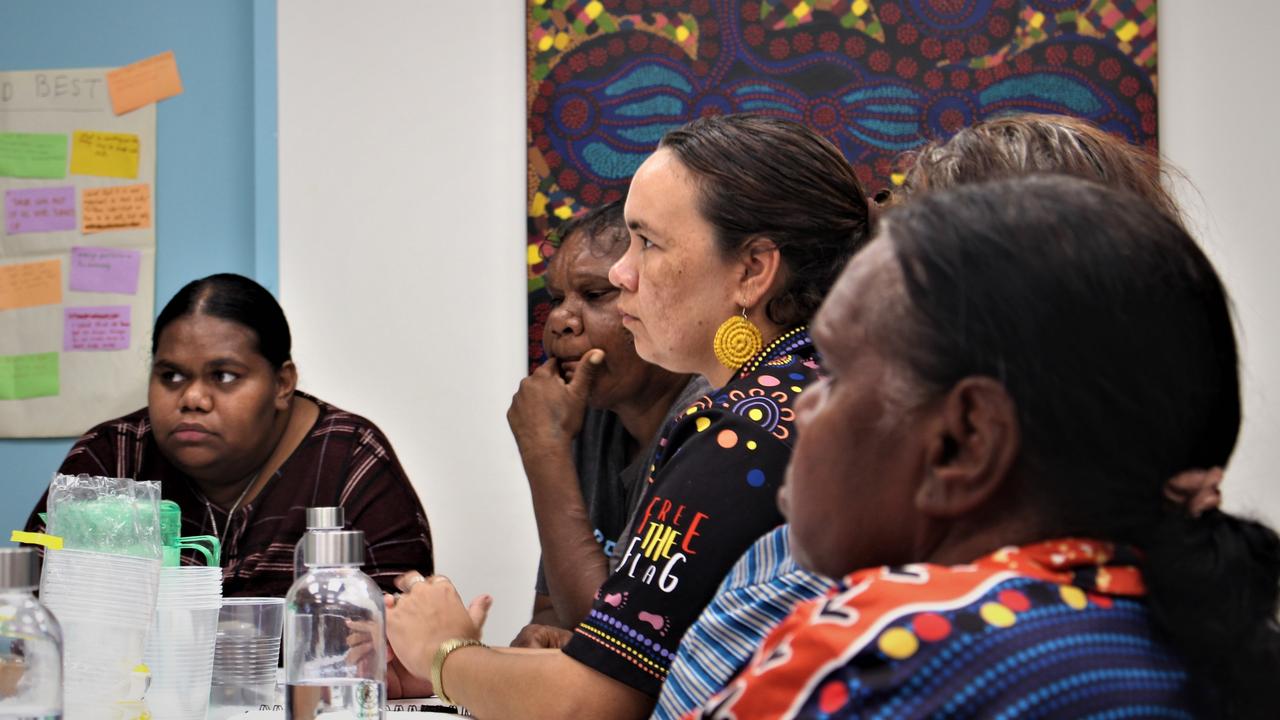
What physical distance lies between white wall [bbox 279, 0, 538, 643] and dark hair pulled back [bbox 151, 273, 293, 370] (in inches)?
16.3

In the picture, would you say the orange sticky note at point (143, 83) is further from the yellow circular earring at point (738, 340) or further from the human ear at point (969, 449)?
the human ear at point (969, 449)

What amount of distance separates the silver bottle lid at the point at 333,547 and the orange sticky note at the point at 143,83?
7.61 feet

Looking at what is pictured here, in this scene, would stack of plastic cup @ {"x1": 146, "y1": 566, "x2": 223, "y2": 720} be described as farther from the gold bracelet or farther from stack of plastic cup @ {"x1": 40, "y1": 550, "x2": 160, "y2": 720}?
the gold bracelet

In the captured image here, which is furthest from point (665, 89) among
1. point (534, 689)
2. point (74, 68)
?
point (534, 689)

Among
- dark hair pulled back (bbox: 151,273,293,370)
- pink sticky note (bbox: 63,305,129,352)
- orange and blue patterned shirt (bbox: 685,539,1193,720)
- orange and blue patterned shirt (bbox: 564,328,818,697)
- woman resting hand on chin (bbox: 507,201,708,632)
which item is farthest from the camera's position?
pink sticky note (bbox: 63,305,129,352)

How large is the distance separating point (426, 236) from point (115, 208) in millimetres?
850

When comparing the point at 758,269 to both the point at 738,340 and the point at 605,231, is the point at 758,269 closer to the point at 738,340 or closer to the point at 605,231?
the point at 738,340

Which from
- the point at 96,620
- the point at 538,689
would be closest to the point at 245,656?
the point at 96,620

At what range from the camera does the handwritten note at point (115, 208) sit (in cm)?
317

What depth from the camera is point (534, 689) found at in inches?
50.9

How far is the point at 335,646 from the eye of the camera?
1414mm

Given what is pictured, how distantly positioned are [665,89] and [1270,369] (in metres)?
1.60

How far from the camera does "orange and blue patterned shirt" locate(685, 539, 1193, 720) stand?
61 cm

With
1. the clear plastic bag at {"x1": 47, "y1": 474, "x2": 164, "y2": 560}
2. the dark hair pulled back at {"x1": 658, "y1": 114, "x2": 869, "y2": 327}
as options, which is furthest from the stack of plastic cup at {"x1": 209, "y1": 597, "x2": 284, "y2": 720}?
the dark hair pulled back at {"x1": 658, "y1": 114, "x2": 869, "y2": 327}
